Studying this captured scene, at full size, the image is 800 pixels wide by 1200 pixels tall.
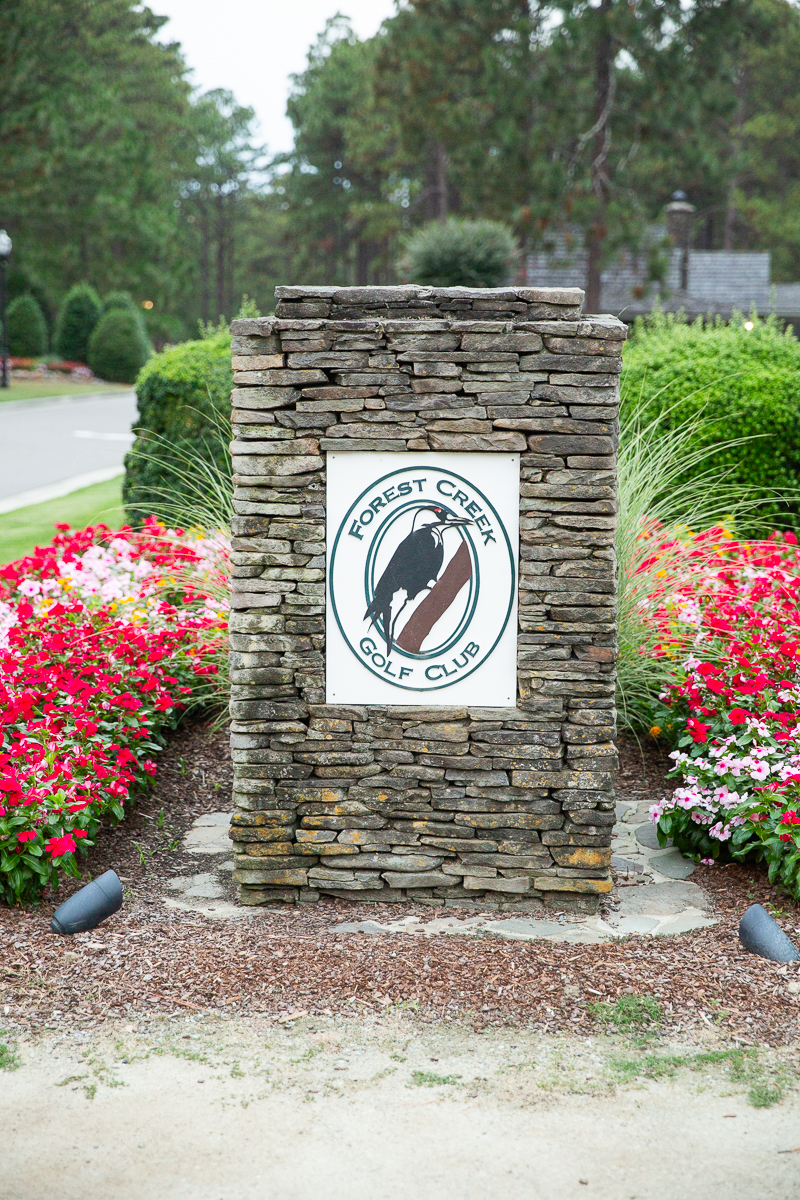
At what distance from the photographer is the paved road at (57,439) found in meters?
12.2

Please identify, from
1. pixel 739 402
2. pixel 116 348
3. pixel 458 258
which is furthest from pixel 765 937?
pixel 116 348

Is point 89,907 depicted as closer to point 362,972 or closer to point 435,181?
point 362,972

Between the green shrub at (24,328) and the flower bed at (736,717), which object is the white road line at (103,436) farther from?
the green shrub at (24,328)

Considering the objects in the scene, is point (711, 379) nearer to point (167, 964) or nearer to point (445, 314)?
point (445, 314)

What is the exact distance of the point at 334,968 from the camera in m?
2.97

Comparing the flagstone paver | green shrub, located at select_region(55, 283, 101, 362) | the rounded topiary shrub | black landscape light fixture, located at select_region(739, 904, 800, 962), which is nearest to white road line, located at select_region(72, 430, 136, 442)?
the rounded topiary shrub

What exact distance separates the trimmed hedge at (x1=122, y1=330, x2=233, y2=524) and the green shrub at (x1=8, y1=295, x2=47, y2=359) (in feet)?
91.0

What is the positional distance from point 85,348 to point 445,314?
110ft

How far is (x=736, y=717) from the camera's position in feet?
12.1

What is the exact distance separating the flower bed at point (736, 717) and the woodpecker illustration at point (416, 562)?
1.24 metres

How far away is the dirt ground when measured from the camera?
7.19 ft

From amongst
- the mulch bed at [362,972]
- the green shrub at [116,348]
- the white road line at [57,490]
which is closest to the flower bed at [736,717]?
the mulch bed at [362,972]

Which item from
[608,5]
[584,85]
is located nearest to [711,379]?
[608,5]

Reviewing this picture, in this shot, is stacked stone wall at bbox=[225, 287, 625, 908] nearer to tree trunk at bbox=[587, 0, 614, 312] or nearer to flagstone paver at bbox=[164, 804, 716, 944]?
flagstone paver at bbox=[164, 804, 716, 944]
